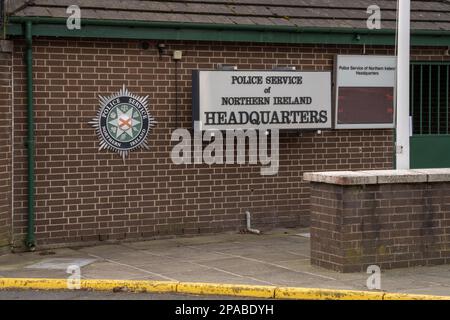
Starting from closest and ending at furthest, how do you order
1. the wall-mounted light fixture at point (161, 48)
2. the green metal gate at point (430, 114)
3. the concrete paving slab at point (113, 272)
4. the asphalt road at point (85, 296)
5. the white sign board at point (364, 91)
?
the asphalt road at point (85, 296), the concrete paving slab at point (113, 272), the wall-mounted light fixture at point (161, 48), the white sign board at point (364, 91), the green metal gate at point (430, 114)

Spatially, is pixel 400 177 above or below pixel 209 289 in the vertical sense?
above

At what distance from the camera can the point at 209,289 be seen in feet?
34.2

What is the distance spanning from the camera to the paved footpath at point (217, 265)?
1084cm

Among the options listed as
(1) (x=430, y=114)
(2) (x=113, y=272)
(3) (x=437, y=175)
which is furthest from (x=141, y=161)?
(1) (x=430, y=114)

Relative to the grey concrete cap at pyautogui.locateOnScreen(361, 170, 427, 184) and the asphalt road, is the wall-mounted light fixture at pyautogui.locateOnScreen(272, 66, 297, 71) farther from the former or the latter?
the asphalt road

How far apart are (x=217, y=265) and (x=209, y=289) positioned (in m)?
1.62

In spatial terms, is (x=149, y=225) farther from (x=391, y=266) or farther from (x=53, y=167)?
(x=391, y=266)

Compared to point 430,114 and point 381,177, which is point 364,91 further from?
point 381,177

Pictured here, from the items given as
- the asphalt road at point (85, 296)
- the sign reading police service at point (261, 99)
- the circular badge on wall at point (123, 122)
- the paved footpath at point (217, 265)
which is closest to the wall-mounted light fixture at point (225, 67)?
the sign reading police service at point (261, 99)

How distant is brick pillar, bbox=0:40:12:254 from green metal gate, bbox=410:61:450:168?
750cm

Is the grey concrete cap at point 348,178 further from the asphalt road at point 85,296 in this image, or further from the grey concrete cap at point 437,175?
the asphalt road at point 85,296

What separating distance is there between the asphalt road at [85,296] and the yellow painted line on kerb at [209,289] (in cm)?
14

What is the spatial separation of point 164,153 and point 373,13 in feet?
15.9
